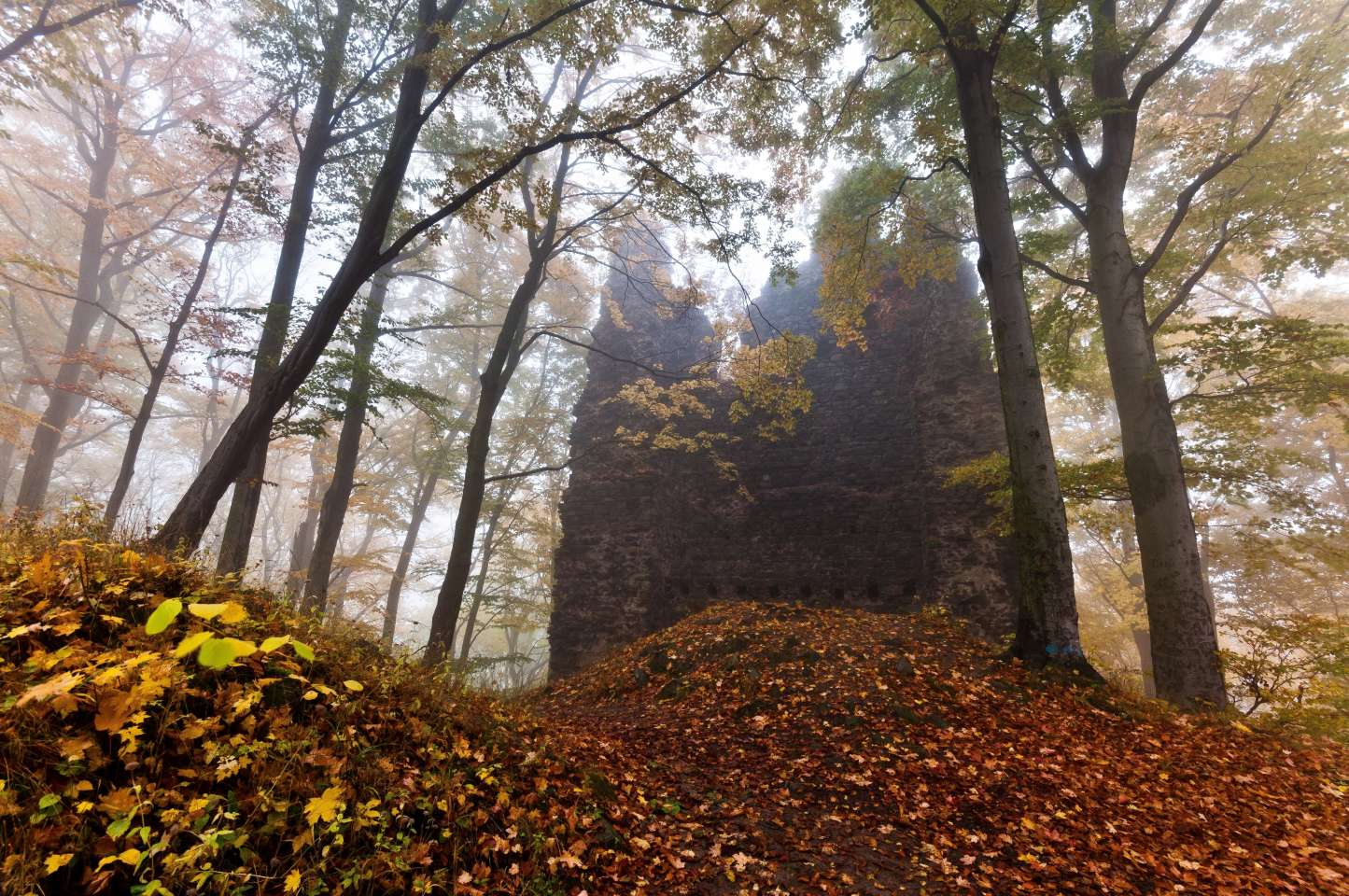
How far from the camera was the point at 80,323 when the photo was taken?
13.7 m

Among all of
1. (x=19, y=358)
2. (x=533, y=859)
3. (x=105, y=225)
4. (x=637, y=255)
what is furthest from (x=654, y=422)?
(x=19, y=358)

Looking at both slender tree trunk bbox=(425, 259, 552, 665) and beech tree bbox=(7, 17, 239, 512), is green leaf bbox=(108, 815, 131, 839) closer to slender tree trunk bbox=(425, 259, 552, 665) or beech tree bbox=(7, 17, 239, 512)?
slender tree trunk bbox=(425, 259, 552, 665)

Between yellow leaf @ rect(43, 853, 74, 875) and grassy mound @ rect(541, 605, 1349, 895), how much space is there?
233cm

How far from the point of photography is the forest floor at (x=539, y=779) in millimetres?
1569

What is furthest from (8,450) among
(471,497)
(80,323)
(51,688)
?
(51,688)

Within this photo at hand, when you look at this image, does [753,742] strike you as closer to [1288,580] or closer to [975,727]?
[975,727]

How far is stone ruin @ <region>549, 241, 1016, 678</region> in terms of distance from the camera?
403 inches

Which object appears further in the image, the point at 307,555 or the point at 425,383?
the point at 425,383

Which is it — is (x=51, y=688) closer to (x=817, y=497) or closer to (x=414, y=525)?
(x=817, y=497)

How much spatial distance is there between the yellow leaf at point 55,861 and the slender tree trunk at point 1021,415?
6683mm

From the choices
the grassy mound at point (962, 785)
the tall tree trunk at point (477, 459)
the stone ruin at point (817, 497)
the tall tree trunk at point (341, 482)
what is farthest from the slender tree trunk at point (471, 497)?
the grassy mound at point (962, 785)

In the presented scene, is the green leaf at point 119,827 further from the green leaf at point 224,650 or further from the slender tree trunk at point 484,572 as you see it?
the slender tree trunk at point 484,572

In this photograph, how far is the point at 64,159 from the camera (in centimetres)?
1452

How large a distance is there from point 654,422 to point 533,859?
10.6 m
